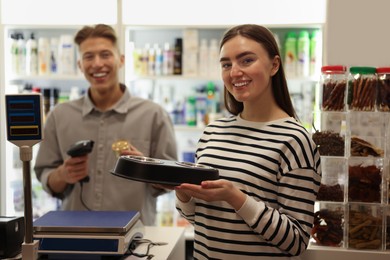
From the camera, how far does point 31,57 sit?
13.0 ft

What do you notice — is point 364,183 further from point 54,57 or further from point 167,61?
point 54,57

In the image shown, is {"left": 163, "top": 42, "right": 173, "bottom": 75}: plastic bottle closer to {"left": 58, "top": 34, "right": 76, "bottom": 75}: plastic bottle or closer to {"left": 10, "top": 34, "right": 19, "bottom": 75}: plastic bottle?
{"left": 58, "top": 34, "right": 76, "bottom": 75}: plastic bottle

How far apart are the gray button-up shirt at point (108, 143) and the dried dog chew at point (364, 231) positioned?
0.93m

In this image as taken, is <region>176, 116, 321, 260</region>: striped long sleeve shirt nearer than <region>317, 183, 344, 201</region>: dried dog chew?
Yes

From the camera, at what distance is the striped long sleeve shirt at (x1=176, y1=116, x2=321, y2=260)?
160cm

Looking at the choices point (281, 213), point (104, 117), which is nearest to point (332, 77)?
point (281, 213)

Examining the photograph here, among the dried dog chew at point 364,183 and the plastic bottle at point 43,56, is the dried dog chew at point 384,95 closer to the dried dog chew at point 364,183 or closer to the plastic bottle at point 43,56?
the dried dog chew at point 364,183

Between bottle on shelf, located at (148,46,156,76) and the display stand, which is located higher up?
bottle on shelf, located at (148,46,156,76)

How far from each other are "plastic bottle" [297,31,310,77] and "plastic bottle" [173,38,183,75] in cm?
87

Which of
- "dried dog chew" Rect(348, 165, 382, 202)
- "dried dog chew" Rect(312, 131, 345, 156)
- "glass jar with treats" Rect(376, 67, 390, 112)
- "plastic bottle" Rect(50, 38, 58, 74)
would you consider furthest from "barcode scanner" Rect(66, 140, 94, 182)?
"plastic bottle" Rect(50, 38, 58, 74)

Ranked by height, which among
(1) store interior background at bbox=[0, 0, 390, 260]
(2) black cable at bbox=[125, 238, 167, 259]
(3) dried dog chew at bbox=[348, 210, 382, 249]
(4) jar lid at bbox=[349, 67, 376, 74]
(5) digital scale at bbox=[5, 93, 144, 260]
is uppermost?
(1) store interior background at bbox=[0, 0, 390, 260]

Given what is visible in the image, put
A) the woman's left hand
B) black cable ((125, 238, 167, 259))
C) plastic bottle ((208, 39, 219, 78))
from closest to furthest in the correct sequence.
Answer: the woman's left hand
black cable ((125, 238, 167, 259))
plastic bottle ((208, 39, 219, 78))

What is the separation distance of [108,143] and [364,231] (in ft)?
4.13

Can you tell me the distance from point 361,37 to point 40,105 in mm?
1501
